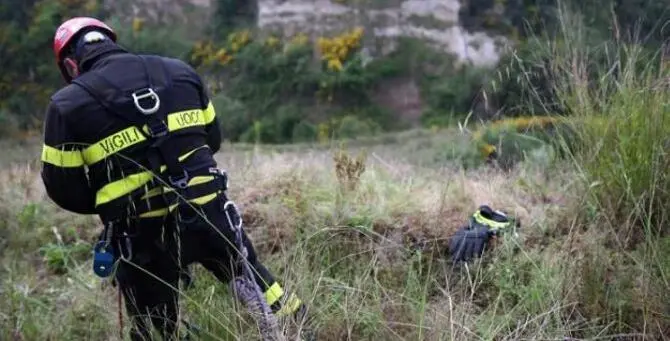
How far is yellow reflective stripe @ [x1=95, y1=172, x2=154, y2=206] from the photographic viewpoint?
2922mm

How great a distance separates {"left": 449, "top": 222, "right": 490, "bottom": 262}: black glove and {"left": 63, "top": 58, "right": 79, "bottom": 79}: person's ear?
187 cm

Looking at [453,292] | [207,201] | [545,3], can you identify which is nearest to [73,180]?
[207,201]

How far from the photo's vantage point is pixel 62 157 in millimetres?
2859

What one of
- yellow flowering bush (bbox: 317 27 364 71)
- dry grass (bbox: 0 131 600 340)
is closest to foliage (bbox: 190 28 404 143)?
yellow flowering bush (bbox: 317 27 364 71)

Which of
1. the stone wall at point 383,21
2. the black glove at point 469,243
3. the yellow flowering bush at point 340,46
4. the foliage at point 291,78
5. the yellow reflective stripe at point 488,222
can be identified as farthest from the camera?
the yellow flowering bush at point 340,46

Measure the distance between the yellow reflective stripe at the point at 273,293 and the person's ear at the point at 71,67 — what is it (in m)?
Answer: 1.19

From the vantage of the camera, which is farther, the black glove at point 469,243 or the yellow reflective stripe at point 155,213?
the black glove at point 469,243

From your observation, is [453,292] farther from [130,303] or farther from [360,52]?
[360,52]

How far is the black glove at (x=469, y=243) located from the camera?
11.7 ft

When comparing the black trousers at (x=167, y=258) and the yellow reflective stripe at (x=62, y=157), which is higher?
the yellow reflective stripe at (x=62, y=157)

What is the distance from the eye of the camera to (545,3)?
7.32m

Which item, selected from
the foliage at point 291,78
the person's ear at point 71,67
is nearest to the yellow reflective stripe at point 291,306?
the person's ear at point 71,67

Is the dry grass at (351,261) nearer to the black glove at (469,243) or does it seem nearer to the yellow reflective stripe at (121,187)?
the black glove at (469,243)

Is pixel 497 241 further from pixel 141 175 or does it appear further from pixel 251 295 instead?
pixel 141 175
